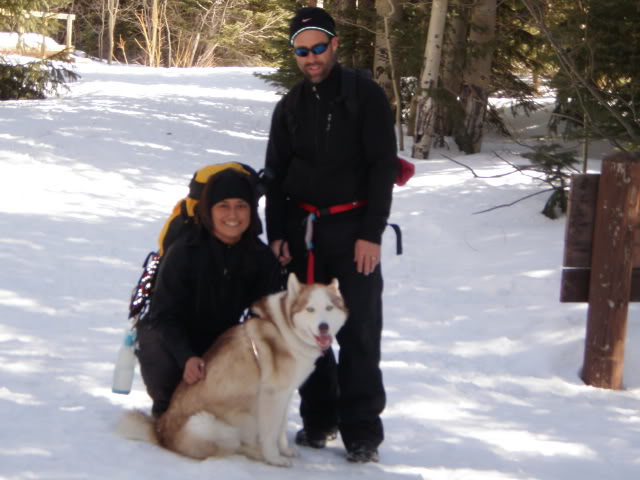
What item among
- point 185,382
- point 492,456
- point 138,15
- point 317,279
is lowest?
point 492,456

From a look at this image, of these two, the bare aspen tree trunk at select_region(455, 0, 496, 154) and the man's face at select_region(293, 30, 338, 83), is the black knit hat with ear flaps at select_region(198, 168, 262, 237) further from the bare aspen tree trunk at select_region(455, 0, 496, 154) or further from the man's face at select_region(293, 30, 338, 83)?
the bare aspen tree trunk at select_region(455, 0, 496, 154)

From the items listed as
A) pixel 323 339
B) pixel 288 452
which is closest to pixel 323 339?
pixel 323 339

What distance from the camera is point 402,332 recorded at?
6.50 m

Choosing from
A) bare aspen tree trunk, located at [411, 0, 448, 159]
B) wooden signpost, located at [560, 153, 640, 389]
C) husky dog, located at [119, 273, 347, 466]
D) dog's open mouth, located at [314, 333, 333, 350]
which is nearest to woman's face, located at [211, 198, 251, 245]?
husky dog, located at [119, 273, 347, 466]

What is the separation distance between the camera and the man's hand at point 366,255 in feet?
12.6

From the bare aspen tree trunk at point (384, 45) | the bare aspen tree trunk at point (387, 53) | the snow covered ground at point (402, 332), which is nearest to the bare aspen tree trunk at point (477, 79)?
the snow covered ground at point (402, 332)

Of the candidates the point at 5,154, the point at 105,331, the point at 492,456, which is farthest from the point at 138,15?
the point at 492,456

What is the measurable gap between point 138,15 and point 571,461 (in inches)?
1436

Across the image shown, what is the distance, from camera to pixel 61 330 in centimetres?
595

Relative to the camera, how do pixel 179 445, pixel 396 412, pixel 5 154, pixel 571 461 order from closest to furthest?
pixel 179 445 → pixel 571 461 → pixel 396 412 → pixel 5 154

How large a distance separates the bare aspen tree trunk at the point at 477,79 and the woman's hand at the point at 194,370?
8.85m

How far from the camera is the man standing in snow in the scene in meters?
3.82

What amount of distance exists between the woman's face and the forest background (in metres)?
4.33

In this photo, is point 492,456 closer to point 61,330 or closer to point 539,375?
point 539,375
